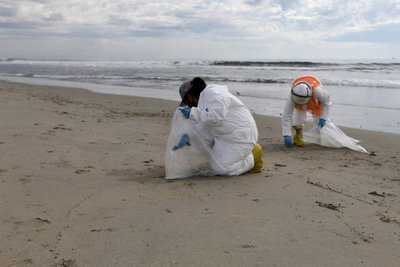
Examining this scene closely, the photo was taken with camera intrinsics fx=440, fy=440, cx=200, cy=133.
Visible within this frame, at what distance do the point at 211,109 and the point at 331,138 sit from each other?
2.94 metres

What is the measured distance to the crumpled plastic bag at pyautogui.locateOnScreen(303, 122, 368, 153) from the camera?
247 inches

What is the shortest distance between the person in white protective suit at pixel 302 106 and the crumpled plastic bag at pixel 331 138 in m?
0.11

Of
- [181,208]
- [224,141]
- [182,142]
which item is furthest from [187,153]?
[181,208]

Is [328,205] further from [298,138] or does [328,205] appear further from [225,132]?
[298,138]

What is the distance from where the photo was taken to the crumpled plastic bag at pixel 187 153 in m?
4.35

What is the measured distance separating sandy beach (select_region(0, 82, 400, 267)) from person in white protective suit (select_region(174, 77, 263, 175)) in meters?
0.16

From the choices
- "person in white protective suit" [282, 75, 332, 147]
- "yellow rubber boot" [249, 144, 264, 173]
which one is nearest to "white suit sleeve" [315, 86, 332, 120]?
"person in white protective suit" [282, 75, 332, 147]

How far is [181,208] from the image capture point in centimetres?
336

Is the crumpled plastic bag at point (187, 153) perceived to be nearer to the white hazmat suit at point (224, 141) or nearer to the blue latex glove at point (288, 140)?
the white hazmat suit at point (224, 141)

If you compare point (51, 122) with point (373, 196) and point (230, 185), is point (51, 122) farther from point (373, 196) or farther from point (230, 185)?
point (373, 196)

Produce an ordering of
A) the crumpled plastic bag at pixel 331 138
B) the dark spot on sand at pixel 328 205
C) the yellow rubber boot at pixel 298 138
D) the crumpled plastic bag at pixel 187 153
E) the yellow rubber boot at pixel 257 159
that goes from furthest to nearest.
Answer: the yellow rubber boot at pixel 298 138
the crumpled plastic bag at pixel 331 138
the yellow rubber boot at pixel 257 159
the crumpled plastic bag at pixel 187 153
the dark spot on sand at pixel 328 205

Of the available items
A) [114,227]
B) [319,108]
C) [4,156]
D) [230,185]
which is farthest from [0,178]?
[319,108]

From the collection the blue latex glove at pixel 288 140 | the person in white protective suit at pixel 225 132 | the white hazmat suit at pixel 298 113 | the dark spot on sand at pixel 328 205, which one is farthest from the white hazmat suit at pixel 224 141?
the white hazmat suit at pixel 298 113

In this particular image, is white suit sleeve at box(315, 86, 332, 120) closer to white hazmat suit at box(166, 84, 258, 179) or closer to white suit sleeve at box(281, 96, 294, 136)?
white suit sleeve at box(281, 96, 294, 136)
